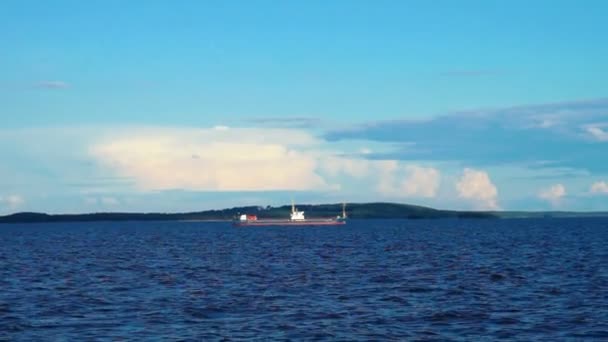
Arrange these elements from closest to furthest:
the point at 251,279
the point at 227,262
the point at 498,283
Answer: the point at 498,283, the point at 251,279, the point at 227,262

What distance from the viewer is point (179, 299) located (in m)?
46.2

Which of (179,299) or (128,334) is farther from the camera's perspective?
(179,299)

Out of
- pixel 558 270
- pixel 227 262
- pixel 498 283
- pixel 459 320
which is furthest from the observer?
pixel 227 262

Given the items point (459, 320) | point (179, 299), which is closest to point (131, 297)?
point (179, 299)

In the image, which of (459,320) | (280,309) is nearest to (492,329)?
(459,320)

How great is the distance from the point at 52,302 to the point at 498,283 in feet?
89.5

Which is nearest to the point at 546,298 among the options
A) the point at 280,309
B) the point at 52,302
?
the point at 280,309

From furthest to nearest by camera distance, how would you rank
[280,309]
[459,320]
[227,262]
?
[227,262] → [280,309] → [459,320]

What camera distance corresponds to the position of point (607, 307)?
41844mm

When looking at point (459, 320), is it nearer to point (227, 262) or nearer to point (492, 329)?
point (492, 329)

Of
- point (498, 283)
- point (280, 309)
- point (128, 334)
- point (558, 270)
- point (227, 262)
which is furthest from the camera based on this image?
point (227, 262)

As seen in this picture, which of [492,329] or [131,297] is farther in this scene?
[131,297]

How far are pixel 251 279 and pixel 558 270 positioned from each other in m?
23.6

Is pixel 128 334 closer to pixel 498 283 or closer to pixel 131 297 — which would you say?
pixel 131 297
